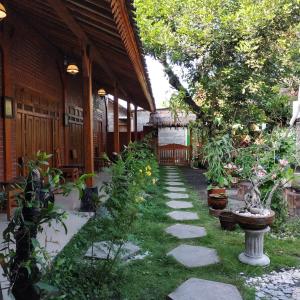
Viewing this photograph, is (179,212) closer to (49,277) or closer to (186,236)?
(186,236)

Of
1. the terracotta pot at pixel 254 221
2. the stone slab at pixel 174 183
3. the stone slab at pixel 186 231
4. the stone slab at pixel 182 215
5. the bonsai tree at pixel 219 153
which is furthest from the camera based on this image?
the stone slab at pixel 174 183

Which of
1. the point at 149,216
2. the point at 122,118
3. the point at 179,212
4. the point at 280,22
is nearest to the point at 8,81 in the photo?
the point at 149,216

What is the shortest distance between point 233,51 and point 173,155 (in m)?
8.68

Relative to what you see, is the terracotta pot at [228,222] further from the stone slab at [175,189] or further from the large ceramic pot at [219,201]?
the stone slab at [175,189]

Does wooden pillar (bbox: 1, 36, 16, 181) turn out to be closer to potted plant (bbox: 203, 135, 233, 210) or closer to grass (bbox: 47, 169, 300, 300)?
grass (bbox: 47, 169, 300, 300)

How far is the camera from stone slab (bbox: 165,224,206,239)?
452cm

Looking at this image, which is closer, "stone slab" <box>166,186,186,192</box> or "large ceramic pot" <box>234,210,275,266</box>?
"large ceramic pot" <box>234,210,275,266</box>

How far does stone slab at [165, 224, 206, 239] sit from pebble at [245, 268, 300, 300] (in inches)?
49.7

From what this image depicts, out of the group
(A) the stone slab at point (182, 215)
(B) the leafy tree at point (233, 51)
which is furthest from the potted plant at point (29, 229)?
(B) the leafy tree at point (233, 51)

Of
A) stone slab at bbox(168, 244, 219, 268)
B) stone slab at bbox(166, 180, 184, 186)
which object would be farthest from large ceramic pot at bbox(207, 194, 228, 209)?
stone slab at bbox(166, 180, 184, 186)

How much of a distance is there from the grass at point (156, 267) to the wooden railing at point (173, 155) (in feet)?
37.8

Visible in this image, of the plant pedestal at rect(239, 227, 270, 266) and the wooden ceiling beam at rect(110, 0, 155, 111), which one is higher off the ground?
the wooden ceiling beam at rect(110, 0, 155, 111)

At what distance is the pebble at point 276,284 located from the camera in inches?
114

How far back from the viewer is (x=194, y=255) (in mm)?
3770
